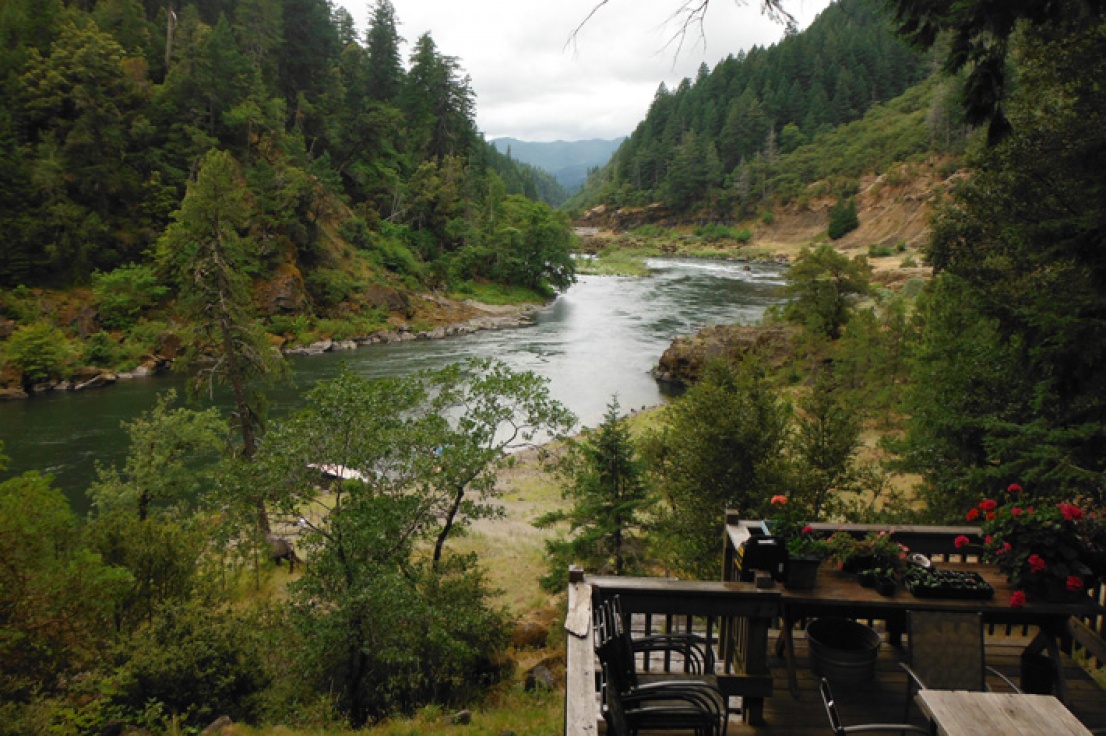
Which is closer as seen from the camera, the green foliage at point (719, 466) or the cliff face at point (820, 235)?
the green foliage at point (719, 466)

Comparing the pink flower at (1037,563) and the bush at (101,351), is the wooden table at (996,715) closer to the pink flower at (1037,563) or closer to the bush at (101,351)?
the pink flower at (1037,563)

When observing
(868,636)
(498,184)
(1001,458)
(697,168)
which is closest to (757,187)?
(697,168)

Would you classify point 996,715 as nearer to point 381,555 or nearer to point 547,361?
point 381,555

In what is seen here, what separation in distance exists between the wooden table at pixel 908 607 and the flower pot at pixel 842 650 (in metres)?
0.22

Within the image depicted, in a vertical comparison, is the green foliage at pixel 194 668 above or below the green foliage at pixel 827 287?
below

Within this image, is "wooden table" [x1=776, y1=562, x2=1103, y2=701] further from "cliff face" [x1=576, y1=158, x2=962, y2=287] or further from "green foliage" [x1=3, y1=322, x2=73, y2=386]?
"cliff face" [x1=576, y1=158, x2=962, y2=287]

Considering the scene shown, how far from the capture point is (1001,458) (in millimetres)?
10914

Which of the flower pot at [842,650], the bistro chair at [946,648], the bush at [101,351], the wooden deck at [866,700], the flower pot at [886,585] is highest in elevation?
the flower pot at [886,585]

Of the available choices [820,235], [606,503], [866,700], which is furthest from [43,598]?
[820,235]

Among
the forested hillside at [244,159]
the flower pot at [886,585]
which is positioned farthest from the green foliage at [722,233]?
the flower pot at [886,585]

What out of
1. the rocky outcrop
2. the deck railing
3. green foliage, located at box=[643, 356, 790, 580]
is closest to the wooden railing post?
the deck railing

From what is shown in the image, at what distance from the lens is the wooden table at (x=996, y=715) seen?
10.3ft

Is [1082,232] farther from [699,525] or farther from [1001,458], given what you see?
[699,525]

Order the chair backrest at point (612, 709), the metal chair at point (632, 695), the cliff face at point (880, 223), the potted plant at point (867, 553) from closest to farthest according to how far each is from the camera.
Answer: the chair backrest at point (612, 709)
the metal chair at point (632, 695)
the potted plant at point (867, 553)
the cliff face at point (880, 223)
